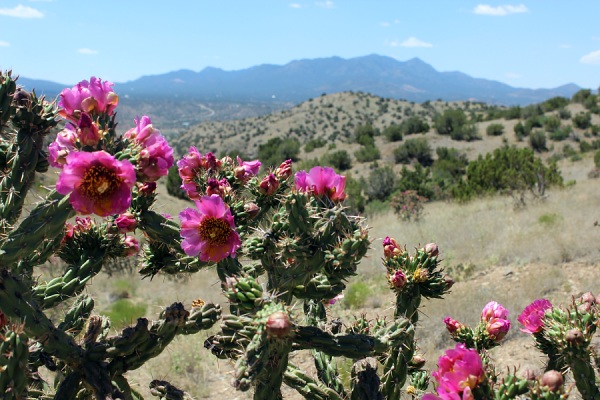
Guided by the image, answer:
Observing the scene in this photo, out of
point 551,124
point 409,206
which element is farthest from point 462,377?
point 551,124

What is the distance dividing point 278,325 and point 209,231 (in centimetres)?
65

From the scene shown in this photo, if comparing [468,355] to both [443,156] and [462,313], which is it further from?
[443,156]

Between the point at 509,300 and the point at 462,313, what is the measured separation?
0.75 meters

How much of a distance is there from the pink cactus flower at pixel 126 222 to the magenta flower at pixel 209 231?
0.44 meters

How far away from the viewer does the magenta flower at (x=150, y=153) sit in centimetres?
194

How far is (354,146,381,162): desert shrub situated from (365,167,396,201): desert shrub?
6.65 metres

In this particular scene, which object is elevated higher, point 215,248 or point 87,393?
point 215,248

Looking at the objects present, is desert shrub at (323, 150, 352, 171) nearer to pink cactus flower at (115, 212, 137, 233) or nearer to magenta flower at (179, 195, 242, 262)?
pink cactus flower at (115, 212, 137, 233)

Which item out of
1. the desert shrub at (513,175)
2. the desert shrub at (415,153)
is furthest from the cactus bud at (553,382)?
the desert shrub at (415,153)

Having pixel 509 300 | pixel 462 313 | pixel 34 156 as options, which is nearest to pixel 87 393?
pixel 34 156

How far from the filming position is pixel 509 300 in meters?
6.99

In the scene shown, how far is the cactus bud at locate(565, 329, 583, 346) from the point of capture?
82.8 inches

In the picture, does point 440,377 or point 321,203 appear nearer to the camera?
point 440,377

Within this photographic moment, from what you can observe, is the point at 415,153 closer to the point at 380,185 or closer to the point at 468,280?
the point at 380,185
